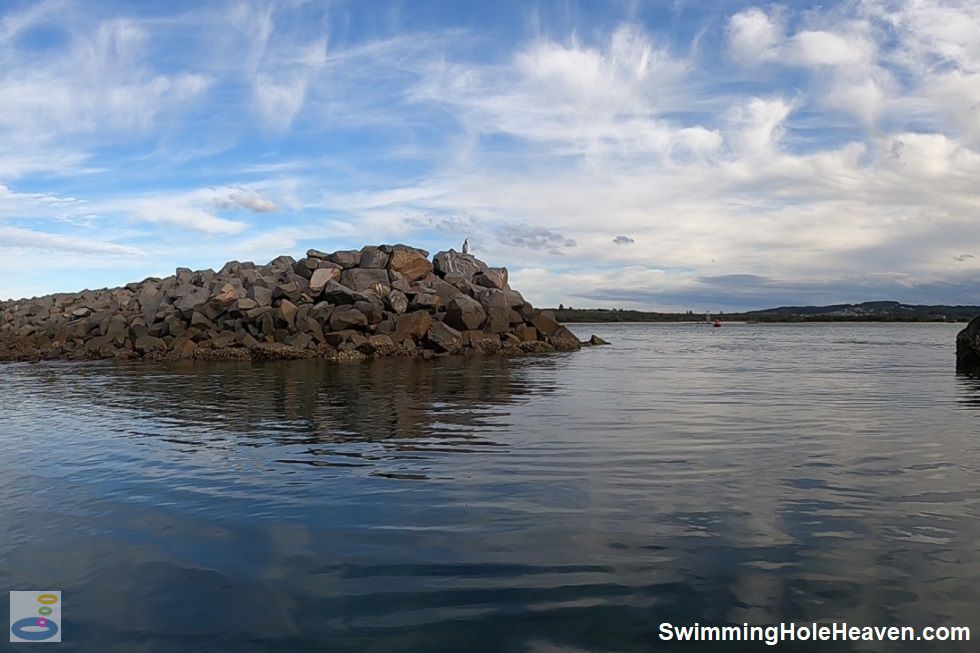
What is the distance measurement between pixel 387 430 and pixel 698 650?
24.6 feet

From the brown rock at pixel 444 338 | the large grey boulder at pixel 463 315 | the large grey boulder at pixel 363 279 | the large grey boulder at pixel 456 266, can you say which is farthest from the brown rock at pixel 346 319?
the large grey boulder at pixel 456 266

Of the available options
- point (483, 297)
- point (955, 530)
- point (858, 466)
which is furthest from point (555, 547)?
point (483, 297)

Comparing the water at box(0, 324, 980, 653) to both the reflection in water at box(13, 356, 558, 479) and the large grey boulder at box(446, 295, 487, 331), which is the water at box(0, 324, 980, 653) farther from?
the large grey boulder at box(446, 295, 487, 331)

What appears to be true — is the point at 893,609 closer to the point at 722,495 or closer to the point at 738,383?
the point at 722,495

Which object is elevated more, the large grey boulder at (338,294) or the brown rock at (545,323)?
the large grey boulder at (338,294)

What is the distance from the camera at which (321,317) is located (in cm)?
2941

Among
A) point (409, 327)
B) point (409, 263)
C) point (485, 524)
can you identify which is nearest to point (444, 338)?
point (409, 327)

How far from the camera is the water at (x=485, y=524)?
4117mm

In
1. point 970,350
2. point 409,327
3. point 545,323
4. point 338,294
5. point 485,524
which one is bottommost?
point 485,524

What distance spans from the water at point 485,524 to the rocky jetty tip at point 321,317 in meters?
16.4

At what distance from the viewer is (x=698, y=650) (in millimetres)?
3793

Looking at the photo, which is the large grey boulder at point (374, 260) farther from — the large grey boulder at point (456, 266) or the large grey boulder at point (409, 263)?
the large grey boulder at point (456, 266)

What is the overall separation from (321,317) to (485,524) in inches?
968

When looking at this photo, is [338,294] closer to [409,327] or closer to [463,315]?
[409,327]
